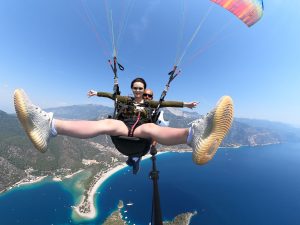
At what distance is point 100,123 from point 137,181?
356 ft

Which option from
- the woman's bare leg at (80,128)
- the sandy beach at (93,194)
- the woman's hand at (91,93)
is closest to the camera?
the woman's bare leg at (80,128)

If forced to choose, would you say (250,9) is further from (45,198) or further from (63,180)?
(63,180)

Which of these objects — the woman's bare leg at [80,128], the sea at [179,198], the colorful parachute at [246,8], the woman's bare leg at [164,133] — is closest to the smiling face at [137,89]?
the woman's bare leg at [164,133]

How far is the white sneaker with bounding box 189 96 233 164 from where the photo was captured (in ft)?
11.0

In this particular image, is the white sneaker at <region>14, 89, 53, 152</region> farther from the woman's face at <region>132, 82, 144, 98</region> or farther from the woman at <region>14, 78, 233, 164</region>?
the woman's face at <region>132, 82, 144, 98</region>

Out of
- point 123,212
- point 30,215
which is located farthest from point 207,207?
point 30,215

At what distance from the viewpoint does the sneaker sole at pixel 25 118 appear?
152 inches

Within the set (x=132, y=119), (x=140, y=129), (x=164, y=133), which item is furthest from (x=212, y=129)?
(x=132, y=119)

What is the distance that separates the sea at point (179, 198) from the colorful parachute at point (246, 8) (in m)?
50.0

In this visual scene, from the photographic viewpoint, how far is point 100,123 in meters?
4.33

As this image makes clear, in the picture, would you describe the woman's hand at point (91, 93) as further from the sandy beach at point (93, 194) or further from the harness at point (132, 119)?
the sandy beach at point (93, 194)

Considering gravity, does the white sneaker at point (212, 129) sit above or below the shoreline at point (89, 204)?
above

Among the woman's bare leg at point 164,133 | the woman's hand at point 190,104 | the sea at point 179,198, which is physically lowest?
the sea at point 179,198

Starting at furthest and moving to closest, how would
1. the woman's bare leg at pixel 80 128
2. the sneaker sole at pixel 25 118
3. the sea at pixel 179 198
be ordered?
the sea at pixel 179 198
the woman's bare leg at pixel 80 128
the sneaker sole at pixel 25 118
